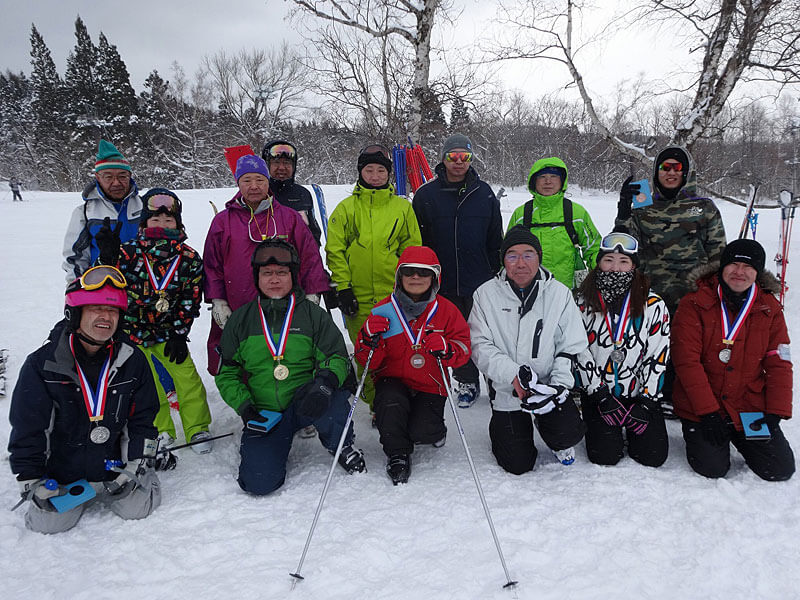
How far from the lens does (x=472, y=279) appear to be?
419cm

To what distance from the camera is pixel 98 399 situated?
8.87 ft

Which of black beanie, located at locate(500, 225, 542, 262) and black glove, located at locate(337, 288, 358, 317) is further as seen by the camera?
black glove, located at locate(337, 288, 358, 317)

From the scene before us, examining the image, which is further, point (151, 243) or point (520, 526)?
point (151, 243)

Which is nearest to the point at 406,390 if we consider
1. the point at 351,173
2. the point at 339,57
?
the point at 339,57

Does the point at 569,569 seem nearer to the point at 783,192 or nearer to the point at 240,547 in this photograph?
the point at 240,547

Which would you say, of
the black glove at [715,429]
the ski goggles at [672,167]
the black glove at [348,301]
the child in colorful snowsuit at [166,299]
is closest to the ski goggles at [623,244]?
the ski goggles at [672,167]

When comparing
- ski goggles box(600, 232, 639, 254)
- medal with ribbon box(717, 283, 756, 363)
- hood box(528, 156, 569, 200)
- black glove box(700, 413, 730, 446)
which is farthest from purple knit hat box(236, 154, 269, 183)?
black glove box(700, 413, 730, 446)

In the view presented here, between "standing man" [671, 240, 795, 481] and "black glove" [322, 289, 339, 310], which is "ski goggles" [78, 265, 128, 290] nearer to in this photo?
"black glove" [322, 289, 339, 310]

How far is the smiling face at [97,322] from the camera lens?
102 inches

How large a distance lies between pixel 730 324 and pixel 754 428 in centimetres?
71

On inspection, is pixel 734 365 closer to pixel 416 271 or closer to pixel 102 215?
pixel 416 271

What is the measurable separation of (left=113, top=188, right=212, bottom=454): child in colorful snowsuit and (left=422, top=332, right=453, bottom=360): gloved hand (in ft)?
6.02

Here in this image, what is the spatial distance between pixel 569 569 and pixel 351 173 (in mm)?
43248

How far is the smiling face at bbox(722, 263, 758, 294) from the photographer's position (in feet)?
10.0
